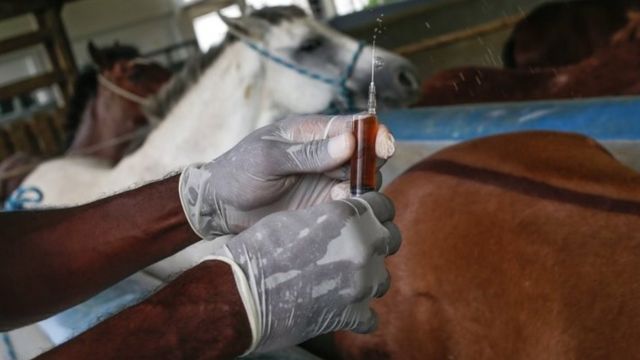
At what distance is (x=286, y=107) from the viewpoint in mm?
2143

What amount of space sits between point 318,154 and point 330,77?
1454mm

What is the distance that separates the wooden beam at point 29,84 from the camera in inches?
157

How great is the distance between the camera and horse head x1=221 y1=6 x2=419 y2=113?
7.04ft

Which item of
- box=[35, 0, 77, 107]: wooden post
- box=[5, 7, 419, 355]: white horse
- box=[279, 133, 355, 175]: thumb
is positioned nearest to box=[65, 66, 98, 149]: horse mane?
box=[35, 0, 77, 107]: wooden post

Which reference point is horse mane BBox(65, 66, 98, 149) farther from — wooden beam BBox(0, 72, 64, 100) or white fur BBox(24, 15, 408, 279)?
white fur BBox(24, 15, 408, 279)

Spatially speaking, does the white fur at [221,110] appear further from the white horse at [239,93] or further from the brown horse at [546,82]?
the brown horse at [546,82]

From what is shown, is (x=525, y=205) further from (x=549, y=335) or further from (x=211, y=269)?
(x=211, y=269)

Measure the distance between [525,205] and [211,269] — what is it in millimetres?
549

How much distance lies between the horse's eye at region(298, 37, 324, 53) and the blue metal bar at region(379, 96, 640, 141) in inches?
12.5

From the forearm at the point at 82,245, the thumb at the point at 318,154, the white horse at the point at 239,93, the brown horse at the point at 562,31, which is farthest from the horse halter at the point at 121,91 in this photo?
the thumb at the point at 318,154

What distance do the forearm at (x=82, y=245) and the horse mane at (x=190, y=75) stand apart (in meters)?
1.17

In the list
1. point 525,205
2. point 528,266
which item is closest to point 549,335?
point 528,266

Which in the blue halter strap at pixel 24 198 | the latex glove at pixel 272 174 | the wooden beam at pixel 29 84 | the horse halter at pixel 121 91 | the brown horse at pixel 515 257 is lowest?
the wooden beam at pixel 29 84

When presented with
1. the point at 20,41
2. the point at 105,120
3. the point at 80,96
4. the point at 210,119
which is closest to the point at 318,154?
the point at 210,119
